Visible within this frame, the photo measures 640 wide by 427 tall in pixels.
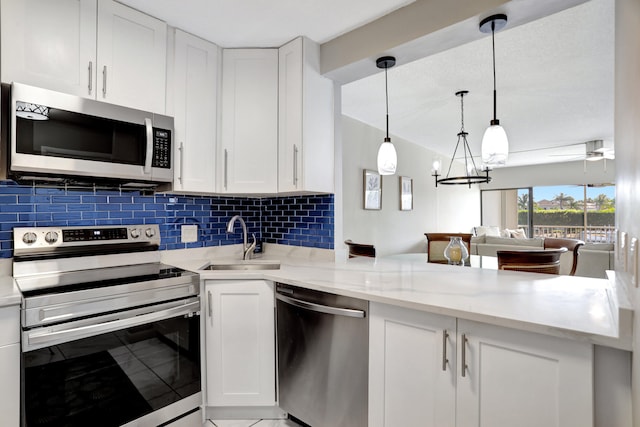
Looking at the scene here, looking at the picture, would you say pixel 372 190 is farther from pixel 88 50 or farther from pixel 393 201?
pixel 88 50

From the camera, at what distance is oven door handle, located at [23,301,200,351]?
1.31 meters

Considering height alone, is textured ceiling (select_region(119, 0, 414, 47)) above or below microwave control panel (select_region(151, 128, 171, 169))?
above

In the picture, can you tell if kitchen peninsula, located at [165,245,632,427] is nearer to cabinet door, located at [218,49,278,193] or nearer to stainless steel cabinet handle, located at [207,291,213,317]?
stainless steel cabinet handle, located at [207,291,213,317]

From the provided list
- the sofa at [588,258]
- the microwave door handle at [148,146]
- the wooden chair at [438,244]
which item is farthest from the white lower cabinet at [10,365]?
the sofa at [588,258]

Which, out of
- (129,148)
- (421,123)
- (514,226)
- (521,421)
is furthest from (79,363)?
(514,226)

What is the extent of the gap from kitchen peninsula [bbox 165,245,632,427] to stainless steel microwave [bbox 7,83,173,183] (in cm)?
113

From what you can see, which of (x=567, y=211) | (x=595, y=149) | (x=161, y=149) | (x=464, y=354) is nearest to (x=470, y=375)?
(x=464, y=354)

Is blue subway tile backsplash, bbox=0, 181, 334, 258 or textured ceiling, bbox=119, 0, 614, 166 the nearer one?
blue subway tile backsplash, bbox=0, 181, 334, 258

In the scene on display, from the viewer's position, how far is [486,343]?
1.13 meters

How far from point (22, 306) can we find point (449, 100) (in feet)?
12.4

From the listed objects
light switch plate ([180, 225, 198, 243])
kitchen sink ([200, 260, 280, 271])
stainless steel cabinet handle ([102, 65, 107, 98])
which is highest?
stainless steel cabinet handle ([102, 65, 107, 98])

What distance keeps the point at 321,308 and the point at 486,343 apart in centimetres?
74

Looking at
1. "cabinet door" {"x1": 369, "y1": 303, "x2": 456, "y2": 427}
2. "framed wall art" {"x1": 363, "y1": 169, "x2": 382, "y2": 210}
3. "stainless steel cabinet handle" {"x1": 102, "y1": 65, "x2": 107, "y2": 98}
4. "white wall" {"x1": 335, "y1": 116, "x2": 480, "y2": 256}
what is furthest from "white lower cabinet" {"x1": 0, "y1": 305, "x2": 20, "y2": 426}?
"framed wall art" {"x1": 363, "y1": 169, "x2": 382, "y2": 210}

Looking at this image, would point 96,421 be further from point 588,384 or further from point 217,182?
point 588,384
